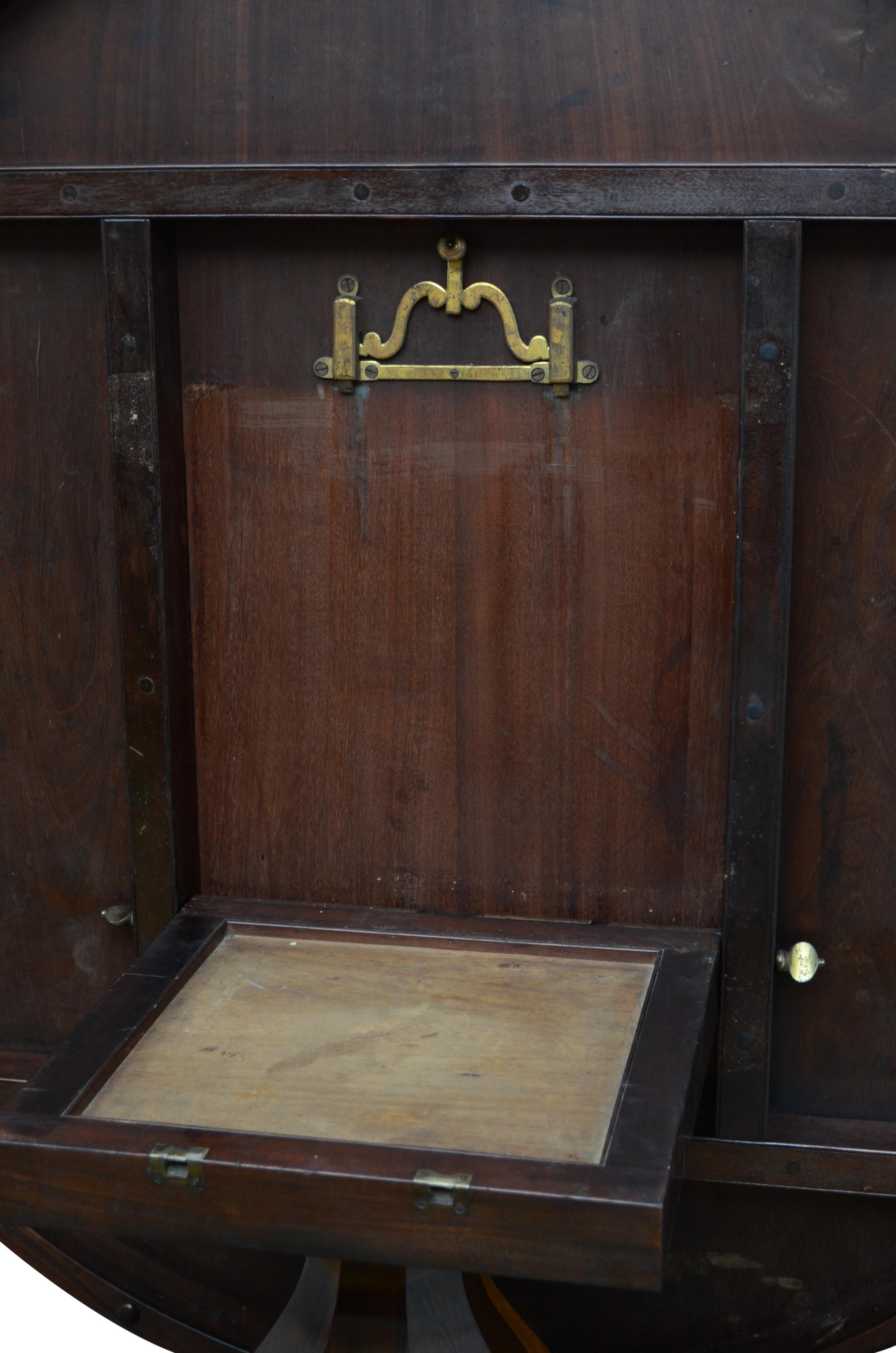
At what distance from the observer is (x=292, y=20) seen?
5.95ft

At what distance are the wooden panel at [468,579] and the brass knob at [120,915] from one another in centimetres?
15

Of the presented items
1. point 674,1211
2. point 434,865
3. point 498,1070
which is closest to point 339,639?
point 434,865

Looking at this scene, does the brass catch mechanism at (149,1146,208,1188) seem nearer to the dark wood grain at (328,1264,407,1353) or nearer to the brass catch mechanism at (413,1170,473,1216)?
the brass catch mechanism at (413,1170,473,1216)

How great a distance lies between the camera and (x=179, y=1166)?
1.48m

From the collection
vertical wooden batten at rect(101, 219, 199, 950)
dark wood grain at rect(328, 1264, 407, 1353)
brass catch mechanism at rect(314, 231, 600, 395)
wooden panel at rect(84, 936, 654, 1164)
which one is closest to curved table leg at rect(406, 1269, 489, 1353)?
dark wood grain at rect(328, 1264, 407, 1353)

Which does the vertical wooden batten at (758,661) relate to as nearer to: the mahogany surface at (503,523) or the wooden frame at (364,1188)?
the mahogany surface at (503,523)

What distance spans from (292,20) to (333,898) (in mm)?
1011

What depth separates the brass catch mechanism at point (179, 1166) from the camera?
147cm

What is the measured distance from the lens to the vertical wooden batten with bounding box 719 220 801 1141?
1743 mm

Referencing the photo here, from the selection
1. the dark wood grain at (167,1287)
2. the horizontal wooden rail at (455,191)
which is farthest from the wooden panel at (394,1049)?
the horizontal wooden rail at (455,191)

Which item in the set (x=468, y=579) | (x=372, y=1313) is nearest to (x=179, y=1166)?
(x=372, y=1313)

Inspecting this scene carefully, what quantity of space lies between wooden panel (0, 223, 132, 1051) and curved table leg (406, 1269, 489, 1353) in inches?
22.9

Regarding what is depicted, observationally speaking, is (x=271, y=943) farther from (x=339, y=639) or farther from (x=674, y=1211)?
(x=674, y=1211)

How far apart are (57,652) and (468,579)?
520 mm
